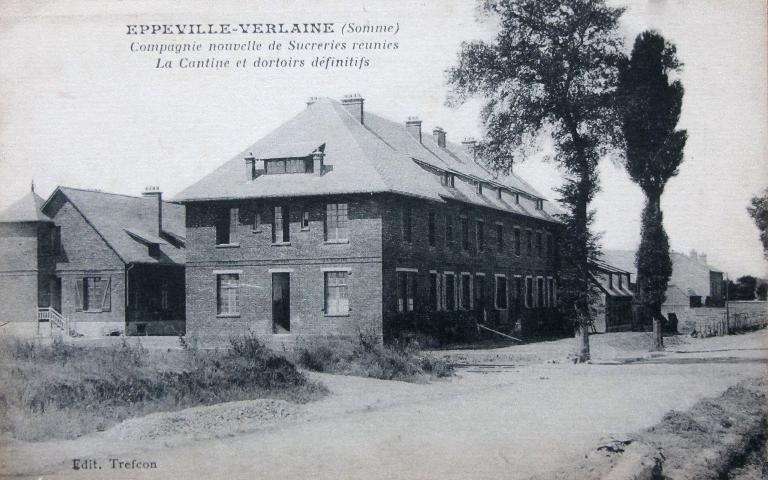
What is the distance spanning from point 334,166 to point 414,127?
28.4 ft

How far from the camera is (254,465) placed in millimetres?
10180

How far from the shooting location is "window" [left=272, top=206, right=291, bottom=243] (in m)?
29.1

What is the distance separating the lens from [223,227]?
2988 centimetres

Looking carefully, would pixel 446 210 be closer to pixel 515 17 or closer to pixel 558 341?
pixel 558 341

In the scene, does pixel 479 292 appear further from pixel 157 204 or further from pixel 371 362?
pixel 371 362

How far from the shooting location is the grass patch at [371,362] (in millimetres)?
18984

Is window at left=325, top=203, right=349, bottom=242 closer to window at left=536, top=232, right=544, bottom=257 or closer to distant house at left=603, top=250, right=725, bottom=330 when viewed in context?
window at left=536, top=232, right=544, bottom=257

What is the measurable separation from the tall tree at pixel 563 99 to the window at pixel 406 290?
5.67m

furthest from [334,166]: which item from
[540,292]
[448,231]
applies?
[540,292]

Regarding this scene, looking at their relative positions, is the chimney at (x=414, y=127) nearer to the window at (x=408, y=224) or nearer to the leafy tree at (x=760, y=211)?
the window at (x=408, y=224)

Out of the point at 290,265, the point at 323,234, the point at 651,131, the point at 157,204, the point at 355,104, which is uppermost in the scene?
the point at 355,104

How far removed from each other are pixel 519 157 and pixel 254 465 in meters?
17.8

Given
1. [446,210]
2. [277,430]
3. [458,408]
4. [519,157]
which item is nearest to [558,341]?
[446,210]

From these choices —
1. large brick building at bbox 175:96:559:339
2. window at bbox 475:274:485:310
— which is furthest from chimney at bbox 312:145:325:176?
window at bbox 475:274:485:310
